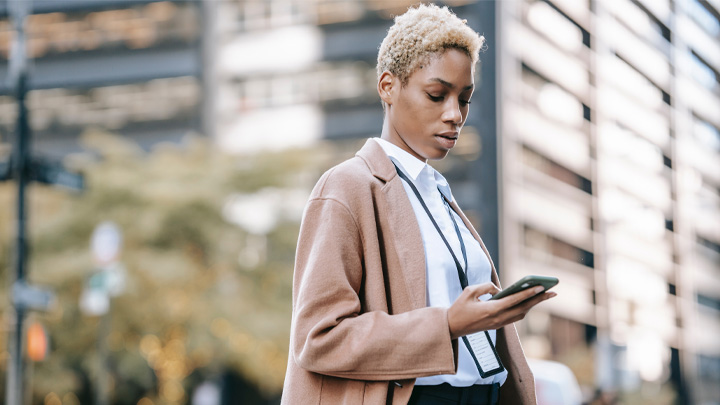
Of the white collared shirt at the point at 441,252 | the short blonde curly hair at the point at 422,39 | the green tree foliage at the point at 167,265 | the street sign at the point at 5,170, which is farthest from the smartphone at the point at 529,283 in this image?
the green tree foliage at the point at 167,265

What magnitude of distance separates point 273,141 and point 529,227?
47.1 ft

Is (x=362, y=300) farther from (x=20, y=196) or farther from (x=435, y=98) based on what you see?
(x=20, y=196)

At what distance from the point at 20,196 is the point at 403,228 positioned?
1331 cm

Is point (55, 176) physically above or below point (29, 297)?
above

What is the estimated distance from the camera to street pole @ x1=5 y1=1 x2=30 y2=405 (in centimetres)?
1423

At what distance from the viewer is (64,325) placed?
→ 25984 millimetres

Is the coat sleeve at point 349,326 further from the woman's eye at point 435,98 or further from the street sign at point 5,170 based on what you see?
the street sign at point 5,170

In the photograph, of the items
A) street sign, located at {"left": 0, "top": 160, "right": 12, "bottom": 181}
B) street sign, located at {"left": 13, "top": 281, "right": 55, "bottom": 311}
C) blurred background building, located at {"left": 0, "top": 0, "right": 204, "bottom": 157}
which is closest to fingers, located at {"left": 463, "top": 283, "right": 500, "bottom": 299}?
street sign, located at {"left": 0, "top": 160, "right": 12, "bottom": 181}

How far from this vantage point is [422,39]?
2.37 m

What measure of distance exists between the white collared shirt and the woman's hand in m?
0.19

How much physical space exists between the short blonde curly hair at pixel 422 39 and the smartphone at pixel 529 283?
0.65m

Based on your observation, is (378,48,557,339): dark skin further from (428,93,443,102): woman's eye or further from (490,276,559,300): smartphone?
(490,276,559,300): smartphone

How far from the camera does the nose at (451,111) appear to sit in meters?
2.37

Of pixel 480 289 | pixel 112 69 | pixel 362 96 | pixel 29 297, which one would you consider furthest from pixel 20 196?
pixel 112 69
